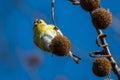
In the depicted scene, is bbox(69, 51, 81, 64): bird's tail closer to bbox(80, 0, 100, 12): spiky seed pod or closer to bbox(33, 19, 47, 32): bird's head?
bbox(80, 0, 100, 12): spiky seed pod

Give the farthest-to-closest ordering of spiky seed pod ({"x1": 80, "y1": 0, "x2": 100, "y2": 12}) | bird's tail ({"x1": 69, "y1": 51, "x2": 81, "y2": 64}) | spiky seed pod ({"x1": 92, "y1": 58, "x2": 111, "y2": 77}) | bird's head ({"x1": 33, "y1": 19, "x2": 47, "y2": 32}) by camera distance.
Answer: bird's head ({"x1": 33, "y1": 19, "x2": 47, "y2": 32})
bird's tail ({"x1": 69, "y1": 51, "x2": 81, "y2": 64})
spiky seed pod ({"x1": 80, "y1": 0, "x2": 100, "y2": 12})
spiky seed pod ({"x1": 92, "y1": 58, "x2": 111, "y2": 77})

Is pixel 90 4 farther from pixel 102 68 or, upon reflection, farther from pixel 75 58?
pixel 75 58

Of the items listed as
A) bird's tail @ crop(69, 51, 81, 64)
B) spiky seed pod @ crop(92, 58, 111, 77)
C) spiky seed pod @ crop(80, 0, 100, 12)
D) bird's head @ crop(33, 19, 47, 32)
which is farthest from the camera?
bird's head @ crop(33, 19, 47, 32)

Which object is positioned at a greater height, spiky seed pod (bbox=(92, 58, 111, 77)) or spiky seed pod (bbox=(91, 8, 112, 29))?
spiky seed pod (bbox=(91, 8, 112, 29))

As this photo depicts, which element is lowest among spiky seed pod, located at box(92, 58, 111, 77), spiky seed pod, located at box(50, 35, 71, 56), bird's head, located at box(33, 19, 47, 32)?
spiky seed pod, located at box(92, 58, 111, 77)

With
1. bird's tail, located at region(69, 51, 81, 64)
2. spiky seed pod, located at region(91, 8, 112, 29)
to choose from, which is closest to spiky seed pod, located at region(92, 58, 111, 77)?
spiky seed pod, located at region(91, 8, 112, 29)

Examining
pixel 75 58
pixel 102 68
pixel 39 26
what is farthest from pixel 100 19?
pixel 39 26

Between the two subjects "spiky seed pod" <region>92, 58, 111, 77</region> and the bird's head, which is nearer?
"spiky seed pod" <region>92, 58, 111, 77</region>

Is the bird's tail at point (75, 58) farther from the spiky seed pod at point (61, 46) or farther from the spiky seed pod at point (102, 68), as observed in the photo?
the spiky seed pod at point (102, 68)

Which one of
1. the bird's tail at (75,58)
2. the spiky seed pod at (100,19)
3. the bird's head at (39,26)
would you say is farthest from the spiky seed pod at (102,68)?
the bird's head at (39,26)
